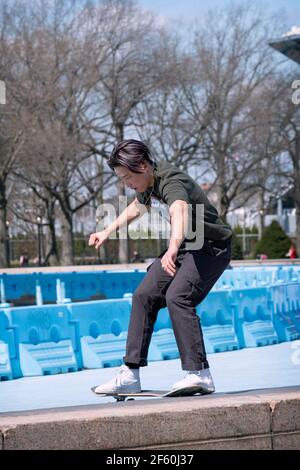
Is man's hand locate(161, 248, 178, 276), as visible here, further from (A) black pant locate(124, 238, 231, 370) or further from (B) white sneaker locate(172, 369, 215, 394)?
(B) white sneaker locate(172, 369, 215, 394)

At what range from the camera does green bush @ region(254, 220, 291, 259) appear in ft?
184

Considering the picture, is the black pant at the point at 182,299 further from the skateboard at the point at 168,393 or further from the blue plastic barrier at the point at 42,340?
the blue plastic barrier at the point at 42,340

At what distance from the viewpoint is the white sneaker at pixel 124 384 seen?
19.9 feet

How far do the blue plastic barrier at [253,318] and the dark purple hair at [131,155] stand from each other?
7.42 metres

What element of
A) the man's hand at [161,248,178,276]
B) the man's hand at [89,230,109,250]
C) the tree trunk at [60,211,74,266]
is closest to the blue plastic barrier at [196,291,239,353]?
the man's hand at [89,230,109,250]

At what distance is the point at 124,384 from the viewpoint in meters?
6.08

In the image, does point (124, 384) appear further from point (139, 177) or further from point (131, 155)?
point (131, 155)

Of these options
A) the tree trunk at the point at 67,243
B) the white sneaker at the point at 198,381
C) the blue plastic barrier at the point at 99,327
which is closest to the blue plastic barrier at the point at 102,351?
the blue plastic barrier at the point at 99,327

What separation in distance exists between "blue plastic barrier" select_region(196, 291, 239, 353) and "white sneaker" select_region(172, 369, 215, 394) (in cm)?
667

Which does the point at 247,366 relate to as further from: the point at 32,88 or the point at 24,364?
the point at 32,88

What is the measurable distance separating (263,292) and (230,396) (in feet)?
28.5
